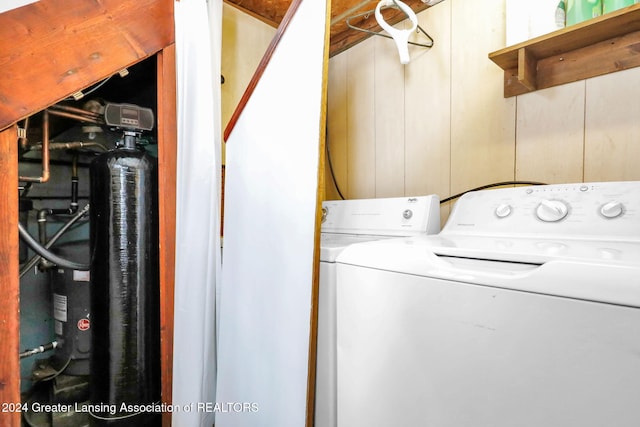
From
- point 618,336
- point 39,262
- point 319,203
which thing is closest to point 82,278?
point 39,262

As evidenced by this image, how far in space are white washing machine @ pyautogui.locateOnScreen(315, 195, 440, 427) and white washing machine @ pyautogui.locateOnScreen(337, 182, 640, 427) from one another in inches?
2.5

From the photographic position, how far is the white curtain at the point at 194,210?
1.04m

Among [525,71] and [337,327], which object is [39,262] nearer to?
[337,327]

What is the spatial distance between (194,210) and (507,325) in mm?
953

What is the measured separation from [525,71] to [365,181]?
79 cm

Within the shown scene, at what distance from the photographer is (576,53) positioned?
0.99 metres

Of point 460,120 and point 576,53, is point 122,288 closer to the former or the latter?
point 460,120

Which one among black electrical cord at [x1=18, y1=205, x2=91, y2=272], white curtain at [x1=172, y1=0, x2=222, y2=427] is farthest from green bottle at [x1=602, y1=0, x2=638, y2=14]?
black electrical cord at [x1=18, y1=205, x2=91, y2=272]

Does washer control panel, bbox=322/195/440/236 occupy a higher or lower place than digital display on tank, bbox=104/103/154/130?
lower

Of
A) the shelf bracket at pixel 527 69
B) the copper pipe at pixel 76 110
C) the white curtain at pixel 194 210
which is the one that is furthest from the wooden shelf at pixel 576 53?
the copper pipe at pixel 76 110

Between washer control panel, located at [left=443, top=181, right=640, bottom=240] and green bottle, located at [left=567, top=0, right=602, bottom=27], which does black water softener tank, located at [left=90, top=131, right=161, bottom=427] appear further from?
green bottle, located at [left=567, top=0, right=602, bottom=27]

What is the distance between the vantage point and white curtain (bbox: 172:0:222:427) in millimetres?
1038

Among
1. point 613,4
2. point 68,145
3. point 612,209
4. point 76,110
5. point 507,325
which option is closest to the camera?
point 507,325

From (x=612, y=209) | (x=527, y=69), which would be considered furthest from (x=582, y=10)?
(x=612, y=209)
